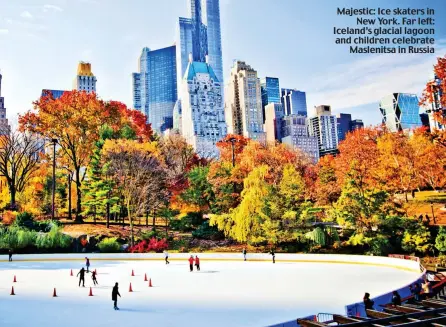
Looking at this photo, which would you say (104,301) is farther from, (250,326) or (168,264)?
(168,264)

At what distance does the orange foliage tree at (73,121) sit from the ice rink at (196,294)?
2273 centimetres

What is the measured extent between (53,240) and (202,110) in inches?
5828

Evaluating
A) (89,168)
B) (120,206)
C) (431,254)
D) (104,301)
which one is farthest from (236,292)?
(89,168)

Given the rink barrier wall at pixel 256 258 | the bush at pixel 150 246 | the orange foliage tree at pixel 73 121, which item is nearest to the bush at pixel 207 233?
the bush at pixel 150 246

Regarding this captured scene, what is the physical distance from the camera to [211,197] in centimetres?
4606

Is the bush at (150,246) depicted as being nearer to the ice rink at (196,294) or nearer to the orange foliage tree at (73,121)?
the ice rink at (196,294)

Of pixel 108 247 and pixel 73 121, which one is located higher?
pixel 73 121

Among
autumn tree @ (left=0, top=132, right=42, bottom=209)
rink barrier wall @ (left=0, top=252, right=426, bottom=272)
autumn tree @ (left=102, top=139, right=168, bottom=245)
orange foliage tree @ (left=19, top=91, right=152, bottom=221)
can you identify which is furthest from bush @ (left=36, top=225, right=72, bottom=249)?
autumn tree @ (left=0, top=132, right=42, bottom=209)

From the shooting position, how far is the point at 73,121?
50719mm

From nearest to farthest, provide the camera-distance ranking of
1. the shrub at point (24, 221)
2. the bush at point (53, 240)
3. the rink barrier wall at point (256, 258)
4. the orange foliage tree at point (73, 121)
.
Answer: the rink barrier wall at point (256, 258), the bush at point (53, 240), the shrub at point (24, 221), the orange foliage tree at point (73, 121)

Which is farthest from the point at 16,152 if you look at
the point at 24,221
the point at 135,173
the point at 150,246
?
the point at 150,246

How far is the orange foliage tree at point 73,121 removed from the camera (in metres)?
50.6

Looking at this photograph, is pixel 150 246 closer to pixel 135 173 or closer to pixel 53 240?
pixel 135 173

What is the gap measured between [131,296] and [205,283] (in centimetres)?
450
